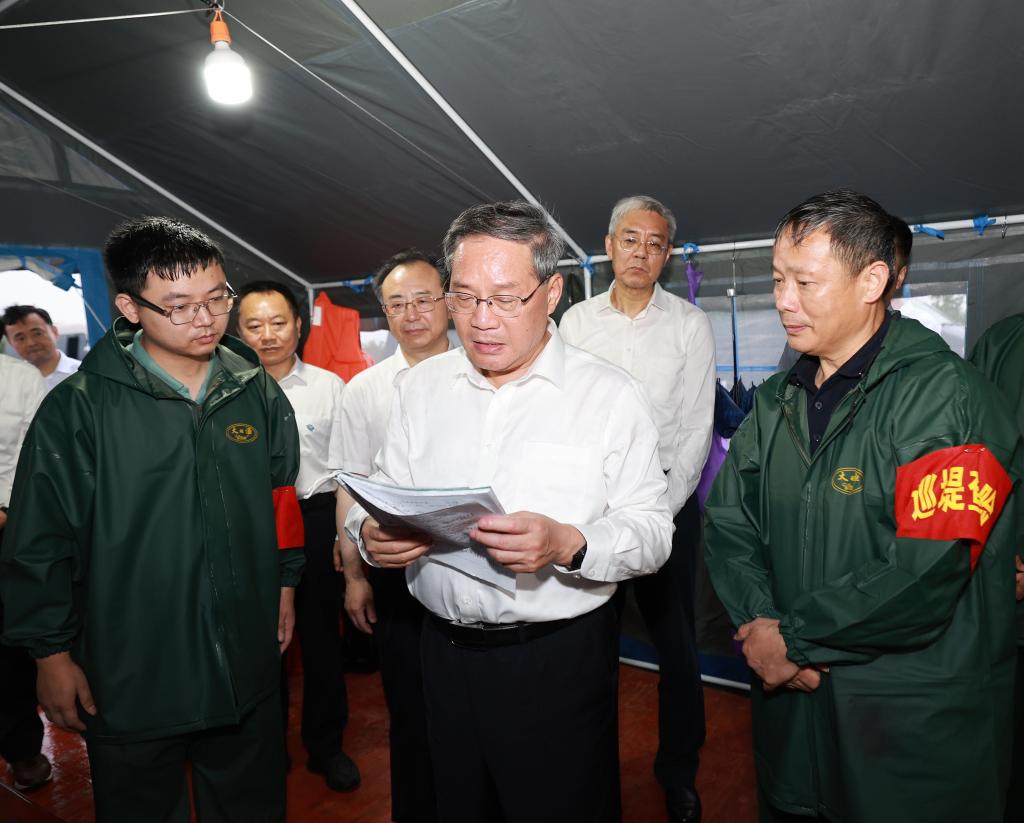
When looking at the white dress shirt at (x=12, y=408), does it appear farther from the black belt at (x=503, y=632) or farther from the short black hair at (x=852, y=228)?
the short black hair at (x=852, y=228)

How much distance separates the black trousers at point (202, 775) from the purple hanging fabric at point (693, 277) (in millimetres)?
2480

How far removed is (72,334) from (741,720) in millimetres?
3925

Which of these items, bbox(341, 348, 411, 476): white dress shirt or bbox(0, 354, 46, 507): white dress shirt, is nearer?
bbox(341, 348, 411, 476): white dress shirt

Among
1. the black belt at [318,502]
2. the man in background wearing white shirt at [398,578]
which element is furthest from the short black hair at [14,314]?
the man in background wearing white shirt at [398,578]

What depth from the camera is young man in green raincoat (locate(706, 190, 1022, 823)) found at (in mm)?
1317

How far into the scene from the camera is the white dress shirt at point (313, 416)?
275 centimetres

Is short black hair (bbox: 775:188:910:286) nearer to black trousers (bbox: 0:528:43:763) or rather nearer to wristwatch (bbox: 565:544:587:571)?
wristwatch (bbox: 565:544:587:571)

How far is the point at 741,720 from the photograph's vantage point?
10.2 feet

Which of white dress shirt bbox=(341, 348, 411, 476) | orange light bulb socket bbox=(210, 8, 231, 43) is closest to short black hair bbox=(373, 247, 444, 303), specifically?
white dress shirt bbox=(341, 348, 411, 476)

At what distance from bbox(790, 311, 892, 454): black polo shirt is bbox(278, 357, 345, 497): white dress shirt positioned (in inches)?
68.1

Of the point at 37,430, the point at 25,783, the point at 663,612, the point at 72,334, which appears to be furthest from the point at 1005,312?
the point at 72,334

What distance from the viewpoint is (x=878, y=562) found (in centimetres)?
137

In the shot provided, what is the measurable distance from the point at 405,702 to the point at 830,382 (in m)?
1.57

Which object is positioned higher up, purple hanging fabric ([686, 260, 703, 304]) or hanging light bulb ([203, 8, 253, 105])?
hanging light bulb ([203, 8, 253, 105])
